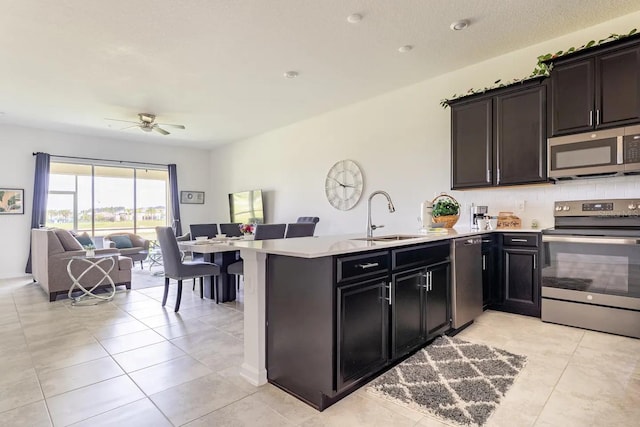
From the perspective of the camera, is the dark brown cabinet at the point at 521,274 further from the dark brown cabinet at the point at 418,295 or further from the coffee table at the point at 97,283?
the coffee table at the point at 97,283

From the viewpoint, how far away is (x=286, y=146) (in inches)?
271

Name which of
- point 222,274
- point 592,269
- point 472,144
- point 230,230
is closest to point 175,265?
point 222,274

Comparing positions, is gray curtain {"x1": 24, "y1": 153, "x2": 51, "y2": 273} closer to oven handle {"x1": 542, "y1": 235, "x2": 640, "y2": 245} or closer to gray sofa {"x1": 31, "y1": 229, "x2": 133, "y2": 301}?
gray sofa {"x1": 31, "y1": 229, "x2": 133, "y2": 301}

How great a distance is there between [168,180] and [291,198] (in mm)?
3746

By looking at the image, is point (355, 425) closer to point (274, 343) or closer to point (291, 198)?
point (274, 343)

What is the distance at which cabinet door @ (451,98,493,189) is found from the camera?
380 cm

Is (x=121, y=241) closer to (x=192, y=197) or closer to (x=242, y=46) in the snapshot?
(x=192, y=197)

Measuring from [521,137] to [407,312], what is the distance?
237 centimetres

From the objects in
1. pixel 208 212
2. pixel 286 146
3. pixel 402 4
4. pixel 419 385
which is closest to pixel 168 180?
pixel 208 212

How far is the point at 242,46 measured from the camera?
3.61 meters

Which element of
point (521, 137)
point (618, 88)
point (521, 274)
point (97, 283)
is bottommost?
point (97, 283)

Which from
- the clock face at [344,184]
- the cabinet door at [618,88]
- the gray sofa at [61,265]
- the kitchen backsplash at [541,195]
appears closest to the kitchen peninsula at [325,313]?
the kitchen backsplash at [541,195]

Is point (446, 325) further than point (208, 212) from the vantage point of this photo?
No

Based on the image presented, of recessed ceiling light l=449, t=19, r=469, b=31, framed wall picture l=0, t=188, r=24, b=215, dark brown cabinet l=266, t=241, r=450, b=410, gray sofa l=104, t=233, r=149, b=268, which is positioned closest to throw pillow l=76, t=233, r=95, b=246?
gray sofa l=104, t=233, r=149, b=268
